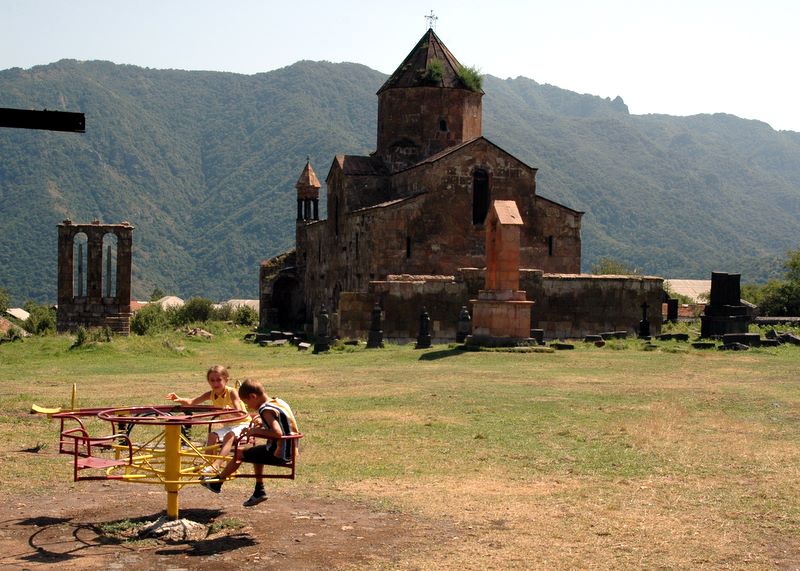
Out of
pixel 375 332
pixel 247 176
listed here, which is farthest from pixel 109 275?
pixel 247 176

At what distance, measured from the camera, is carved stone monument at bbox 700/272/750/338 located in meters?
28.5

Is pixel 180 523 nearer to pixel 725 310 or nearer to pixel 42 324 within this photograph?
pixel 725 310

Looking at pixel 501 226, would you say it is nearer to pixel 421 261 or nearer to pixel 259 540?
pixel 421 261

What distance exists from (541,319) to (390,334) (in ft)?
14.4

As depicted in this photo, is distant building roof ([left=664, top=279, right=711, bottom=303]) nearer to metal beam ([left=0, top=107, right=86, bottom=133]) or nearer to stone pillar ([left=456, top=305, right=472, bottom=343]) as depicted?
stone pillar ([left=456, top=305, right=472, bottom=343])

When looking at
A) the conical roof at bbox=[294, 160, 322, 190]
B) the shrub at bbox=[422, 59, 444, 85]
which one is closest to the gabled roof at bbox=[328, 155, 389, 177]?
the shrub at bbox=[422, 59, 444, 85]

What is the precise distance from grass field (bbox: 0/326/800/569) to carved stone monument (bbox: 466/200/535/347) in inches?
86.9

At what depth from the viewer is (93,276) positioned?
37281 mm

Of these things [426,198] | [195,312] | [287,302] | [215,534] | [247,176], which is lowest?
[215,534]

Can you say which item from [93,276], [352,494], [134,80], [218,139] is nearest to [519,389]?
[352,494]

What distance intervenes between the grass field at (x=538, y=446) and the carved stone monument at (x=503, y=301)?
86.9 inches

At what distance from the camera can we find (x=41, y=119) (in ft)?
26.6

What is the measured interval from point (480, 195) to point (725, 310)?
10.3 meters

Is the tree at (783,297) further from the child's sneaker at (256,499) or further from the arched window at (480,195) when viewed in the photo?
the child's sneaker at (256,499)
